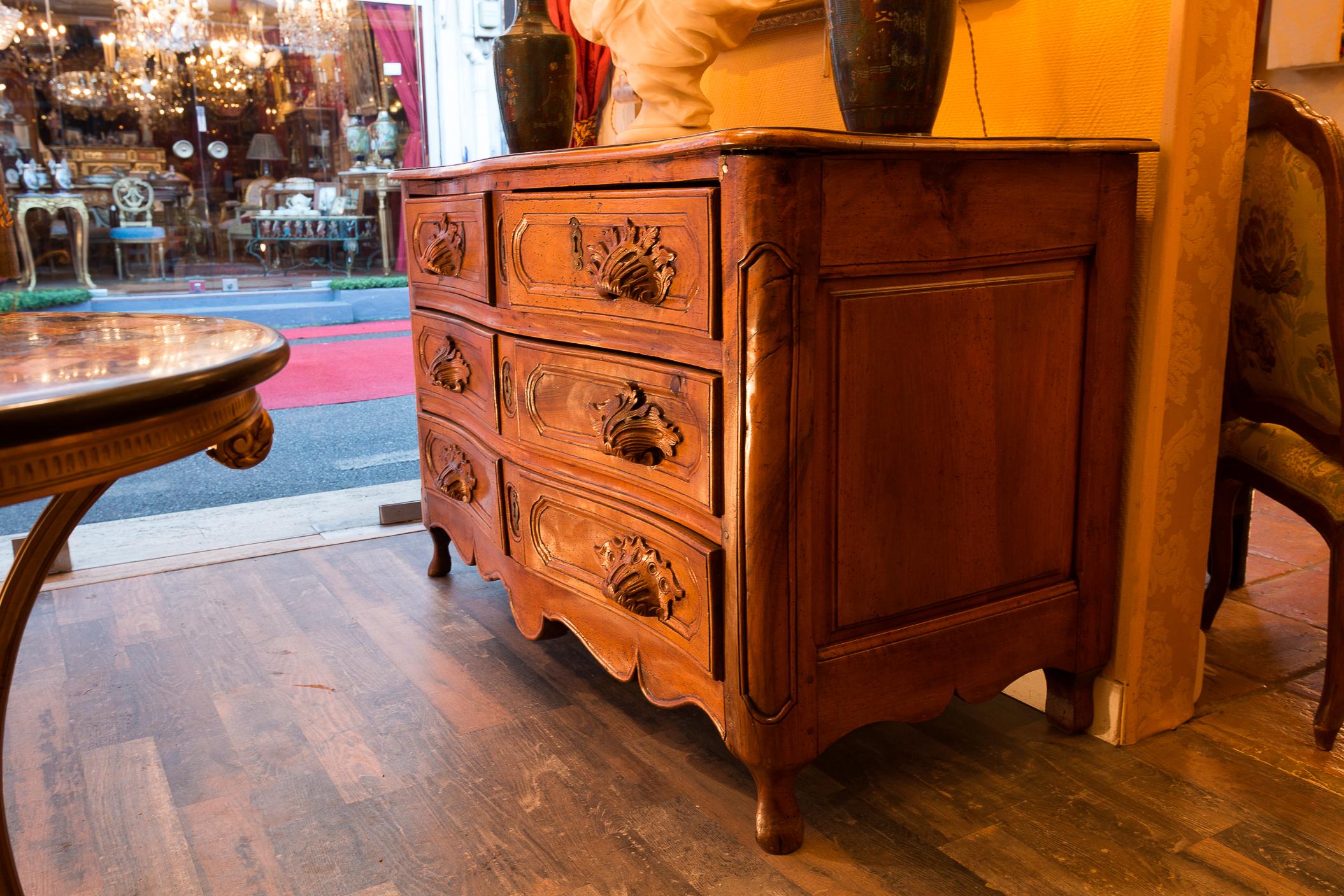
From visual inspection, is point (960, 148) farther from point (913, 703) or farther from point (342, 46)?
point (342, 46)

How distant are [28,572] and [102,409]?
1.40ft

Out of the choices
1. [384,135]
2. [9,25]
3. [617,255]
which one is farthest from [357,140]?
[617,255]

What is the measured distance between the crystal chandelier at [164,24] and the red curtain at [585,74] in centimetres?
333

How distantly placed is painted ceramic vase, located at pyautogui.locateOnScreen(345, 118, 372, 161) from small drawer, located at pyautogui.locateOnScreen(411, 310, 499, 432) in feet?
10.7

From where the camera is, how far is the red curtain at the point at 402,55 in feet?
15.3

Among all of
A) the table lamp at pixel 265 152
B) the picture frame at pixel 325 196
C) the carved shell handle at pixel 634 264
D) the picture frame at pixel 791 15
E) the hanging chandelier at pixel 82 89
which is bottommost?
the carved shell handle at pixel 634 264

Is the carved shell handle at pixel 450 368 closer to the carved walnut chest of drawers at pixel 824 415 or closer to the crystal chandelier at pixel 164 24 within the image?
the carved walnut chest of drawers at pixel 824 415

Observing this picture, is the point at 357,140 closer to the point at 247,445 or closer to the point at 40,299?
the point at 40,299

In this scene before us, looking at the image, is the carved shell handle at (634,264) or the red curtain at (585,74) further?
the red curtain at (585,74)

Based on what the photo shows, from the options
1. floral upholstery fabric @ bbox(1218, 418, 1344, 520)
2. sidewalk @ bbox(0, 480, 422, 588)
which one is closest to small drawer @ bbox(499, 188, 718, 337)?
floral upholstery fabric @ bbox(1218, 418, 1344, 520)

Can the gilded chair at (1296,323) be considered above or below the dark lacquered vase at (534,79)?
below

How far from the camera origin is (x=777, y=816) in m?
1.49

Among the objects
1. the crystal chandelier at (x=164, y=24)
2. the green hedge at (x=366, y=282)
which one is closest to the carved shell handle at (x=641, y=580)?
the green hedge at (x=366, y=282)

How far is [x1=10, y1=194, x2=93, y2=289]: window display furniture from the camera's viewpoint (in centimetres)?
440
